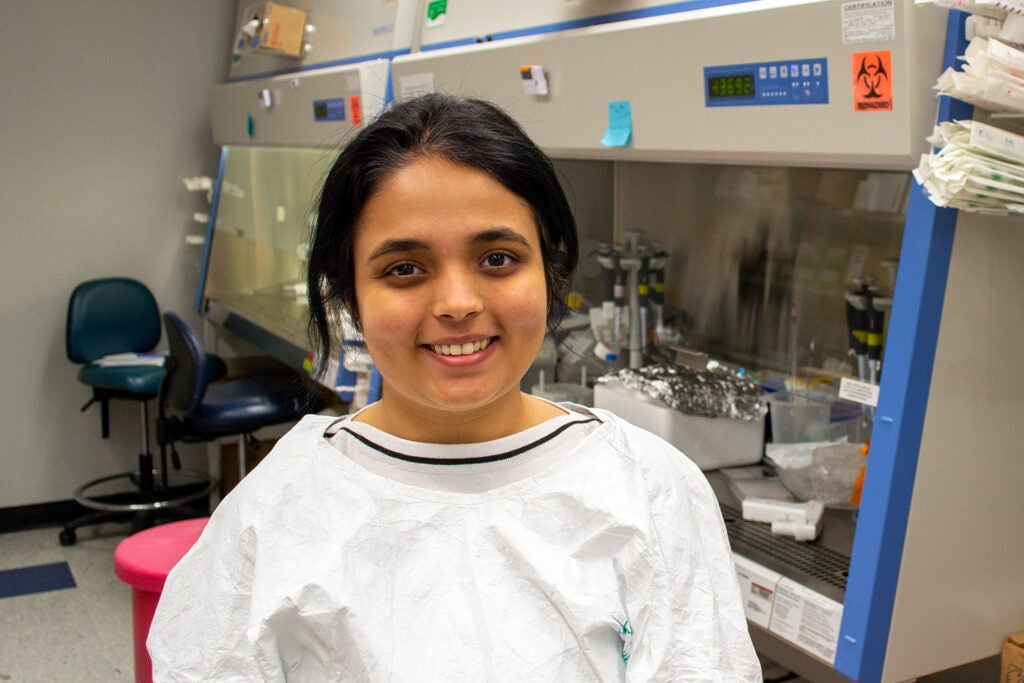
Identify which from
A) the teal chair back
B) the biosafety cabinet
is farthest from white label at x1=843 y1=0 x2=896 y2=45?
the teal chair back

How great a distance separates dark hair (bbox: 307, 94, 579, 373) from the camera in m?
1.10

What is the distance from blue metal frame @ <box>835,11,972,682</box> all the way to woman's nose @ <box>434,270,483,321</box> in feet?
2.27

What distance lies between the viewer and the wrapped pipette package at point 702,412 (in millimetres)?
2205

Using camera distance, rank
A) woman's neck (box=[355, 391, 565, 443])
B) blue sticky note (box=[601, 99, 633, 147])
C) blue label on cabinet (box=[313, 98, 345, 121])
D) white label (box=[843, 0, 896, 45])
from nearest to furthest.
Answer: woman's neck (box=[355, 391, 565, 443]) → white label (box=[843, 0, 896, 45]) → blue sticky note (box=[601, 99, 633, 147]) → blue label on cabinet (box=[313, 98, 345, 121])

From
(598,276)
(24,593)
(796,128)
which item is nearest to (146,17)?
(24,593)

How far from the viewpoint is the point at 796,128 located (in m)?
1.53

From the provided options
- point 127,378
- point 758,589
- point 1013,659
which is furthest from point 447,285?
point 127,378

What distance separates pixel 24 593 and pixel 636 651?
124 inches

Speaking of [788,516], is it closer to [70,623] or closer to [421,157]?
[421,157]

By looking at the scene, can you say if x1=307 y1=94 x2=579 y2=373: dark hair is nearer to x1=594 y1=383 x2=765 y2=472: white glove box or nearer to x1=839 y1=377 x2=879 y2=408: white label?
x1=839 y1=377 x2=879 y2=408: white label

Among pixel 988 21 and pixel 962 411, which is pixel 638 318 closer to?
pixel 962 411

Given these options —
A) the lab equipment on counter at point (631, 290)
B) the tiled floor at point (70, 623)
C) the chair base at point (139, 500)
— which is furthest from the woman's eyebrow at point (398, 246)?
the chair base at point (139, 500)

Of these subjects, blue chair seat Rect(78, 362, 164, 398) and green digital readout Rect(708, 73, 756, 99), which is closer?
green digital readout Rect(708, 73, 756, 99)

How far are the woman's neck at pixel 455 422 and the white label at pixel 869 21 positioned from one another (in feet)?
2.18
